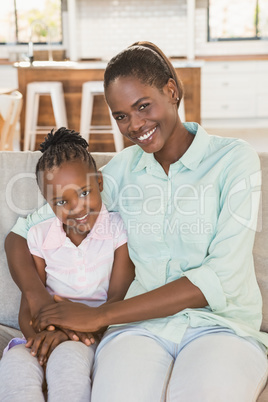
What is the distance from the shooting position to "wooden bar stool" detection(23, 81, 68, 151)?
17.4 feet

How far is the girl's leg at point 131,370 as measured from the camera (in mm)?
1166

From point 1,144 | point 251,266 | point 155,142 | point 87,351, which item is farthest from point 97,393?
point 1,144

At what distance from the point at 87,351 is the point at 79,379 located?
0.12m

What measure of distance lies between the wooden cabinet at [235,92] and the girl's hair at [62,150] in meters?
6.03

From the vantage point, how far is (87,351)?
1353 millimetres

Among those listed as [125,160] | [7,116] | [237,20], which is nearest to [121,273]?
[125,160]

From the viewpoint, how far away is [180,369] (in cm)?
122

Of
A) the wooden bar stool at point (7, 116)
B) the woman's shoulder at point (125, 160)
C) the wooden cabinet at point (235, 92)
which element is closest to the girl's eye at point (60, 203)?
the woman's shoulder at point (125, 160)

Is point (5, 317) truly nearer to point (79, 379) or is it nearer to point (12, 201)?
point (12, 201)

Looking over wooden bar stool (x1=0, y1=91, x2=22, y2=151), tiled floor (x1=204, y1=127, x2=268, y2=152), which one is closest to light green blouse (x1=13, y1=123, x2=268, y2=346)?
wooden bar stool (x1=0, y1=91, x2=22, y2=151)

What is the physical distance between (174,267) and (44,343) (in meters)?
0.40

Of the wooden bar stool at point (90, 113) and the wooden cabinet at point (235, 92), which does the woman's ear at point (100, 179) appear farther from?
the wooden cabinet at point (235, 92)

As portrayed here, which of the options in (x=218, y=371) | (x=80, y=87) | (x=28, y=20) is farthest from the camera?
(x=28, y=20)

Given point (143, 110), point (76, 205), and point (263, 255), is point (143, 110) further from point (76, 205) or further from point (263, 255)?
point (263, 255)
